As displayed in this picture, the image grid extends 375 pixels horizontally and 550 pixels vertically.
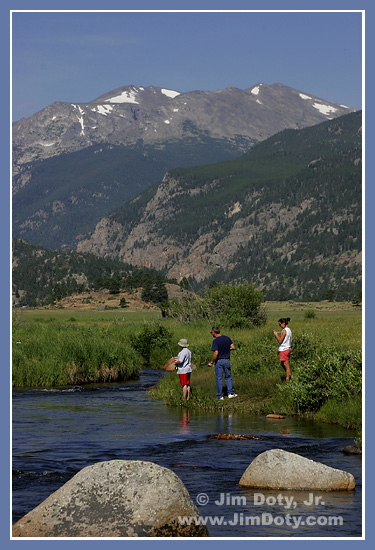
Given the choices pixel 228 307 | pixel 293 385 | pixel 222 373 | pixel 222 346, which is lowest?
pixel 293 385

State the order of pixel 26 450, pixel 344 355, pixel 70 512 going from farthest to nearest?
pixel 344 355
pixel 26 450
pixel 70 512

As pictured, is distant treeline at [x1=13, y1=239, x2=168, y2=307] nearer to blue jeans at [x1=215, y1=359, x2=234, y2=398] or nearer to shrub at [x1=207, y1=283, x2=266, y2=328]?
shrub at [x1=207, y1=283, x2=266, y2=328]

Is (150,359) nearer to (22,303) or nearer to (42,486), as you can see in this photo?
(42,486)

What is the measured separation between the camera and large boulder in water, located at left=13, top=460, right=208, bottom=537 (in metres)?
11.5

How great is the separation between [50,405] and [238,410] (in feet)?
23.0

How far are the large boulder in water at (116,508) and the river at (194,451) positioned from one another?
1114mm

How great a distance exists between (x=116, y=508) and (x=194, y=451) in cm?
790

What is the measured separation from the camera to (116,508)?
1169cm

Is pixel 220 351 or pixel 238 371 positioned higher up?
pixel 220 351

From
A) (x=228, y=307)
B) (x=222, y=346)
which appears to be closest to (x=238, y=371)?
(x=222, y=346)

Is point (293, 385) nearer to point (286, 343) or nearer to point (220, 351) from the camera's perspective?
point (220, 351)

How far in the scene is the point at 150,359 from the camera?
156 feet

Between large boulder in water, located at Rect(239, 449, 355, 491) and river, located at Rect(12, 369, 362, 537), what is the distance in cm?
20

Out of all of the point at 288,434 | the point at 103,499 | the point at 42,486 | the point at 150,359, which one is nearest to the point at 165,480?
the point at 103,499
